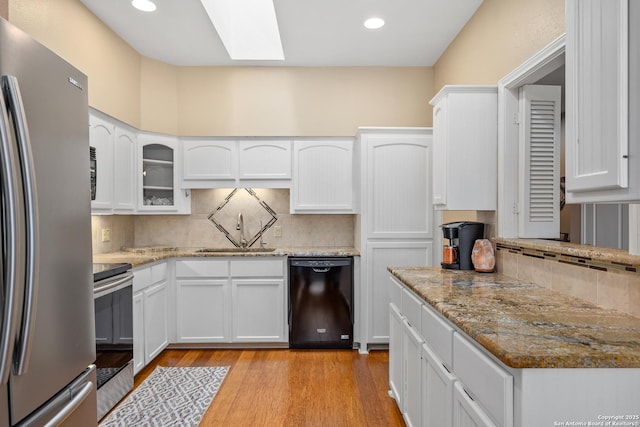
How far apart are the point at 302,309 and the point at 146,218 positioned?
75.1 inches

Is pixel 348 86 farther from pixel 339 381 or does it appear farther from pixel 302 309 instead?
pixel 339 381

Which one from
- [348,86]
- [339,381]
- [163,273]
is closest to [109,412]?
[163,273]

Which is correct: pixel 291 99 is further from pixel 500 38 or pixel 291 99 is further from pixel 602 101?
pixel 602 101

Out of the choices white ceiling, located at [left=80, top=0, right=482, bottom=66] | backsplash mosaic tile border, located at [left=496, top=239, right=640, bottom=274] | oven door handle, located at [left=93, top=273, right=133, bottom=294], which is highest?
white ceiling, located at [left=80, top=0, right=482, bottom=66]

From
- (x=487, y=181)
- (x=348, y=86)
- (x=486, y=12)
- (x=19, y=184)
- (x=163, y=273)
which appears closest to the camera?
(x=19, y=184)

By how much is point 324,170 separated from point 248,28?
1.51 meters

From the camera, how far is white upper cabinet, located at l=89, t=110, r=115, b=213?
9.72 feet

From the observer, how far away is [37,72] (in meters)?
1.13

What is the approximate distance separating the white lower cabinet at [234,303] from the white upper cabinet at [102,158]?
→ 0.93 metres

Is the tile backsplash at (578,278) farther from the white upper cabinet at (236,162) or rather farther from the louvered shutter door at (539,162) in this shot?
the white upper cabinet at (236,162)

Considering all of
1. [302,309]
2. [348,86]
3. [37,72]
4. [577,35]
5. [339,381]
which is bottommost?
[339,381]

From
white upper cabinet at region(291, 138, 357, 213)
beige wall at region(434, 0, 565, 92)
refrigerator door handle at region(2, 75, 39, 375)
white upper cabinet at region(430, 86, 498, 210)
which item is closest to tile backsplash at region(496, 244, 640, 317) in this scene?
white upper cabinet at region(430, 86, 498, 210)

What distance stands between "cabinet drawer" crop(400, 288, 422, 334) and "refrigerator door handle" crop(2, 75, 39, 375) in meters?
1.56

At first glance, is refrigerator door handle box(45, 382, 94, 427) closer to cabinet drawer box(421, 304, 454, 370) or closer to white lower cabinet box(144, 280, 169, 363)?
cabinet drawer box(421, 304, 454, 370)
